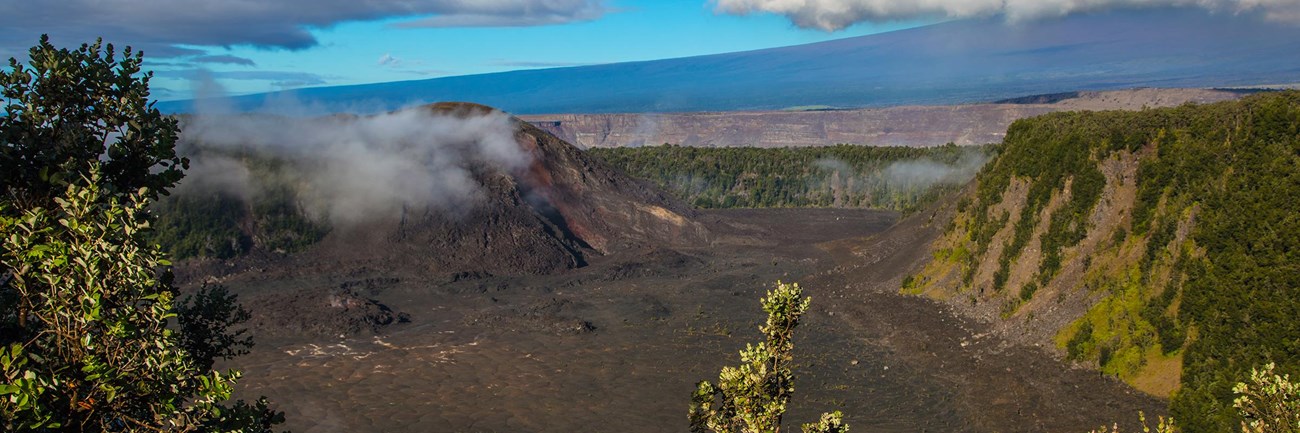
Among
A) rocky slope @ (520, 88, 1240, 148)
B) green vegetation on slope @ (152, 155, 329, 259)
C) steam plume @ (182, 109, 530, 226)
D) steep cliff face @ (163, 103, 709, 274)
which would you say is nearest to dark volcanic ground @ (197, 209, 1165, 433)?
steep cliff face @ (163, 103, 709, 274)

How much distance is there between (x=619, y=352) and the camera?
31109mm

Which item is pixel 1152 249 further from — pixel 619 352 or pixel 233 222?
pixel 233 222

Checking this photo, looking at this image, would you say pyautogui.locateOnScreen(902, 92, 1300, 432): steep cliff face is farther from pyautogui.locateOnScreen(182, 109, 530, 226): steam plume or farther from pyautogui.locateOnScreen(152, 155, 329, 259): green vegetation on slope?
pyautogui.locateOnScreen(152, 155, 329, 259): green vegetation on slope

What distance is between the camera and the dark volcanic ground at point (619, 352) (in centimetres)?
2419

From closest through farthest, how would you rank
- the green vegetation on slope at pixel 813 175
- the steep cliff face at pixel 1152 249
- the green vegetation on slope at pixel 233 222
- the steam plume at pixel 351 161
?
the steep cliff face at pixel 1152 249
the green vegetation on slope at pixel 233 222
the steam plume at pixel 351 161
the green vegetation on slope at pixel 813 175

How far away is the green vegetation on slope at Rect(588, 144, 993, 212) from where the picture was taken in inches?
3098

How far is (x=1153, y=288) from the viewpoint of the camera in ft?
87.4

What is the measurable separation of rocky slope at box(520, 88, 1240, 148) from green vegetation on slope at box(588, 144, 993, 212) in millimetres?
46170

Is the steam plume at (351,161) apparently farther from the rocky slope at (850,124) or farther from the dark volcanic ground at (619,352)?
the rocky slope at (850,124)

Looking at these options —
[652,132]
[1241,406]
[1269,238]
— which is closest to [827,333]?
[1269,238]

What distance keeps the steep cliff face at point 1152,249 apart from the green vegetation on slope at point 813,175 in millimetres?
39824

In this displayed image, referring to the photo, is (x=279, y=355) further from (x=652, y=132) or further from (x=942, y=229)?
(x=652, y=132)

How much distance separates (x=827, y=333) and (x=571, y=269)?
55.1ft

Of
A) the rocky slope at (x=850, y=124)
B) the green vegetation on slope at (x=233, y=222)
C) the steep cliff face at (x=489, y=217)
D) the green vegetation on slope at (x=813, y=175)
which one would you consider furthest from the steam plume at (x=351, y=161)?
the rocky slope at (x=850, y=124)
